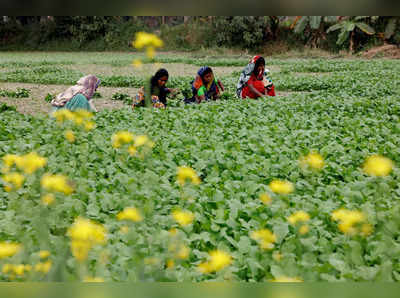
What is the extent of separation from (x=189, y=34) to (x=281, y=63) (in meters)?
6.38

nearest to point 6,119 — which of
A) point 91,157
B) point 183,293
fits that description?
point 91,157

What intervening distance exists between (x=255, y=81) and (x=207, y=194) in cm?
503

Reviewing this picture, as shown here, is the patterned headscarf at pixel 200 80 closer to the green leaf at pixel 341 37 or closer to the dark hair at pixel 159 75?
the dark hair at pixel 159 75

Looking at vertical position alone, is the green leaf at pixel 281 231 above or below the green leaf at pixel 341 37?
below

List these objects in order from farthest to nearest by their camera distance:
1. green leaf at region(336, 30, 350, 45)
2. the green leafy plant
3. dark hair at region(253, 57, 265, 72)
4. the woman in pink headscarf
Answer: green leaf at region(336, 30, 350, 45)
the green leafy plant
dark hair at region(253, 57, 265, 72)
the woman in pink headscarf

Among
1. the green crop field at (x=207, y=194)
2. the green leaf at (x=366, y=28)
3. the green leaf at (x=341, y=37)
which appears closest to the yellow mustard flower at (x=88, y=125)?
the green crop field at (x=207, y=194)

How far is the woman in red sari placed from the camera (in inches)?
269

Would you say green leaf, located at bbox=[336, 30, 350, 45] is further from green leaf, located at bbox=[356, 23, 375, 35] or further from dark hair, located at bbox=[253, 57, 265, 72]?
dark hair, located at bbox=[253, 57, 265, 72]

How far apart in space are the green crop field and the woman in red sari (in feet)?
→ 3.22

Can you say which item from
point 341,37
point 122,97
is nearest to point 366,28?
point 341,37

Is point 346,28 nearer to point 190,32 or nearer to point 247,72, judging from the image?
point 247,72

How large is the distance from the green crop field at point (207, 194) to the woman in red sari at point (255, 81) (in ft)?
3.22

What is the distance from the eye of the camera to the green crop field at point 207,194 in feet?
3.94

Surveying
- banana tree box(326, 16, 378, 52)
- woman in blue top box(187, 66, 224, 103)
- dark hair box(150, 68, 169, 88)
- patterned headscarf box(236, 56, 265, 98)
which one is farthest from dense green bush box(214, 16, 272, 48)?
banana tree box(326, 16, 378, 52)
